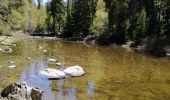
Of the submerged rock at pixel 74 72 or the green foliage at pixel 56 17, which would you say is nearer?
the submerged rock at pixel 74 72

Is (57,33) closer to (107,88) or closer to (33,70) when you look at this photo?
(33,70)

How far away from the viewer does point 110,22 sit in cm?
8181

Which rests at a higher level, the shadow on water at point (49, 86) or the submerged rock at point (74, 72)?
the submerged rock at point (74, 72)

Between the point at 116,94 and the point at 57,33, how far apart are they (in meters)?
76.6

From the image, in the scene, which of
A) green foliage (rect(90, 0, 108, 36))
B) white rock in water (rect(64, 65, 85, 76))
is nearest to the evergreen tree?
green foliage (rect(90, 0, 108, 36))

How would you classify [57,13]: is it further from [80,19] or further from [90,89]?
[90,89]

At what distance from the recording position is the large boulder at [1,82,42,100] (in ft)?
61.4

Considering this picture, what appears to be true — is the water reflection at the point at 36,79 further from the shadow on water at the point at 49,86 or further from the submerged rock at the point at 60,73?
the submerged rock at the point at 60,73

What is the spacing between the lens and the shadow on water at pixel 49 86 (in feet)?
76.5

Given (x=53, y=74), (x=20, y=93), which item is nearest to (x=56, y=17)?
(x=53, y=74)

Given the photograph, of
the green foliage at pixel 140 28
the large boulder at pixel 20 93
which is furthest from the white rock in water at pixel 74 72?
the green foliage at pixel 140 28

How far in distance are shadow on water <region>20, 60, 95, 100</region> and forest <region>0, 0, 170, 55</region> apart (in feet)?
77.4

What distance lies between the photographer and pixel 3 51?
47000 millimetres

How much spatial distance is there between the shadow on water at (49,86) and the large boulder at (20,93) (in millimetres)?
2911
